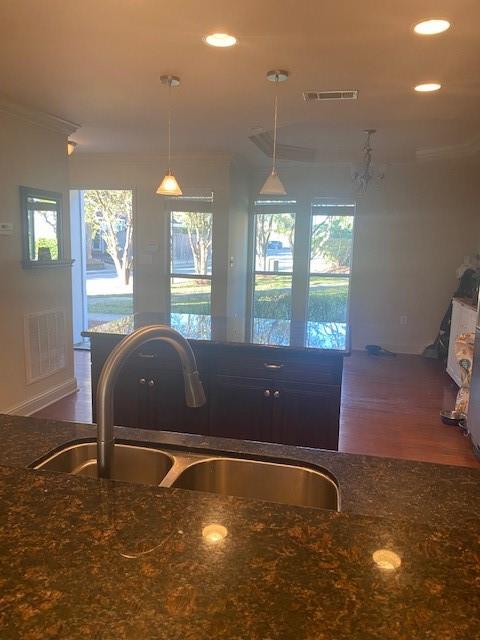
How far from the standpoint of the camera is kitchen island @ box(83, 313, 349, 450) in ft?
8.79

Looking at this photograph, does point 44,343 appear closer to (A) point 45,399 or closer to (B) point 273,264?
(A) point 45,399

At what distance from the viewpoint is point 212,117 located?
4059mm

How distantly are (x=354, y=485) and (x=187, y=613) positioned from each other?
568mm

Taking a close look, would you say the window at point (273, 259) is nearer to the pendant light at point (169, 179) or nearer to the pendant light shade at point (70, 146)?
the pendant light shade at point (70, 146)

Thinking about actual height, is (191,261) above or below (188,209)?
below

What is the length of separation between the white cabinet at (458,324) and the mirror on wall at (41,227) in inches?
152

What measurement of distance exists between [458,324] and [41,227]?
169 inches

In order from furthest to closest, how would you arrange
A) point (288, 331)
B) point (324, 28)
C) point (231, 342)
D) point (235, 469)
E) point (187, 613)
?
point (288, 331), point (231, 342), point (324, 28), point (235, 469), point (187, 613)

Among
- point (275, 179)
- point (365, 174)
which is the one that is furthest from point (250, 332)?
point (365, 174)

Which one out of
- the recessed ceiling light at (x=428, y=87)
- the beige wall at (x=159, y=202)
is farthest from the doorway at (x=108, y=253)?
the recessed ceiling light at (x=428, y=87)

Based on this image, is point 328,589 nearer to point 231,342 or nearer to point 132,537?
point 132,537

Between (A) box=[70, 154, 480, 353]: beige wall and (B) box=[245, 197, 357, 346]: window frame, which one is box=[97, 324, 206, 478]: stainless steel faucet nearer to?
(A) box=[70, 154, 480, 353]: beige wall

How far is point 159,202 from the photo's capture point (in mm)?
6090

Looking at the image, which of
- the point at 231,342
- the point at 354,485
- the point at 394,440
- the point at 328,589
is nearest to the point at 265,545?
the point at 328,589
